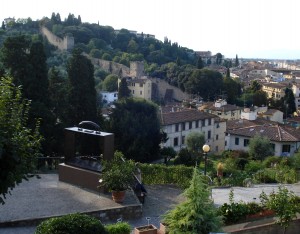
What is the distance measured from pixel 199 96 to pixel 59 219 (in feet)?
240

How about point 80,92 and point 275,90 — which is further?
point 275,90

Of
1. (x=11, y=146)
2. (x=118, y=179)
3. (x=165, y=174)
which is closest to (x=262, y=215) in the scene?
(x=118, y=179)

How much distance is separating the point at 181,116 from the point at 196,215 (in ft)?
125

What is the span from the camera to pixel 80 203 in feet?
43.3

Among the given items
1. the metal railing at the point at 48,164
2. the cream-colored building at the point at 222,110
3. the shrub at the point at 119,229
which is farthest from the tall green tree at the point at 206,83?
the shrub at the point at 119,229

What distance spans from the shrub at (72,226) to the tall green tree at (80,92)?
56.8 ft

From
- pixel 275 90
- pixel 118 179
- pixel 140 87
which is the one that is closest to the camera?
pixel 118 179

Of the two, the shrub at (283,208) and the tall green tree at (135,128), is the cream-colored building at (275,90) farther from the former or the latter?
the shrub at (283,208)

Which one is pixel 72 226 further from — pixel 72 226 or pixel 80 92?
pixel 80 92

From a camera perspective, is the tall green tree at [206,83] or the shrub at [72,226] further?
the tall green tree at [206,83]

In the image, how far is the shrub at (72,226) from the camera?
7406 mm

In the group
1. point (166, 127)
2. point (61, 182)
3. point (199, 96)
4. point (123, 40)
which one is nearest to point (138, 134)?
point (166, 127)

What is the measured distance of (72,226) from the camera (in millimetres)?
7461

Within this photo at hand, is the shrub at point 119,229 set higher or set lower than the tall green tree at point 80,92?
lower
